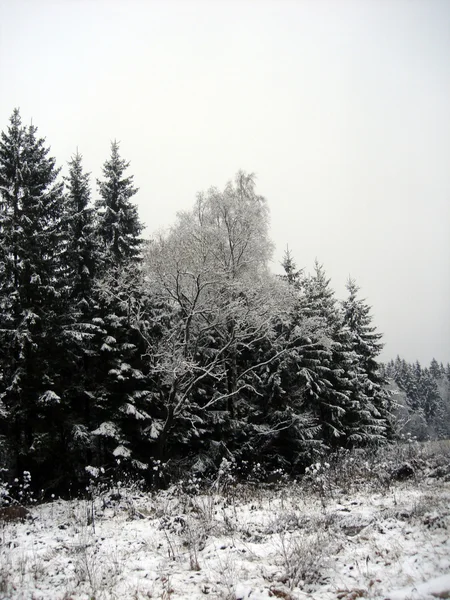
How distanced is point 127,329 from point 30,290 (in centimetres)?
415

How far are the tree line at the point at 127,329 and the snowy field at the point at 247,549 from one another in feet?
13.6

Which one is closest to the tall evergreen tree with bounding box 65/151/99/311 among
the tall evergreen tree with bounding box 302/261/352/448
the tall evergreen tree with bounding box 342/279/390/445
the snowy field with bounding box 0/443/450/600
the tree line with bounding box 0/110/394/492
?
the tree line with bounding box 0/110/394/492

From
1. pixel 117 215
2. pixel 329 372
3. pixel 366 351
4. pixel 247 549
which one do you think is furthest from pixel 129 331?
pixel 366 351

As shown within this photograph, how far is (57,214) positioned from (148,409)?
955 centimetres

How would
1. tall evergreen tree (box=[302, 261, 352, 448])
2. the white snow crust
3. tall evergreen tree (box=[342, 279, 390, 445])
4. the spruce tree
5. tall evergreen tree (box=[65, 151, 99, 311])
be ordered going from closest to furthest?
the white snow crust → the spruce tree → tall evergreen tree (box=[65, 151, 99, 311]) → tall evergreen tree (box=[302, 261, 352, 448]) → tall evergreen tree (box=[342, 279, 390, 445])

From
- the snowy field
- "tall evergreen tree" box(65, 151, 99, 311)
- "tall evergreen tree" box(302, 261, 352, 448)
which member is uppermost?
"tall evergreen tree" box(65, 151, 99, 311)

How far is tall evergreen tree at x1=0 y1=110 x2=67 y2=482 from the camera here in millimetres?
13602

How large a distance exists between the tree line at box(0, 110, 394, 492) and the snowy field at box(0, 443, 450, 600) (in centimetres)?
415

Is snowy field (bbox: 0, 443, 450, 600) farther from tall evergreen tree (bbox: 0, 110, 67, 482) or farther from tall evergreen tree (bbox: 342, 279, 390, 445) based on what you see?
tall evergreen tree (bbox: 342, 279, 390, 445)

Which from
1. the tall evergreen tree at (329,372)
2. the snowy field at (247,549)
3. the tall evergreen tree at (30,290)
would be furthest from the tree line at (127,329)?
the snowy field at (247,549)

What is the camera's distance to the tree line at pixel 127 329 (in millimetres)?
14000

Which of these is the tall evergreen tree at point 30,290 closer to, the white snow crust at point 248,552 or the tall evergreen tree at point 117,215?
the tall evergreen tree at point 117,215

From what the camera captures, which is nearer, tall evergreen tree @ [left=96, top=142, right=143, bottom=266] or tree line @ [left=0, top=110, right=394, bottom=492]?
tree line @ [left=0, top=110, right=394, bottom=492]

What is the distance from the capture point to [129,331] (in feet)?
52.3
